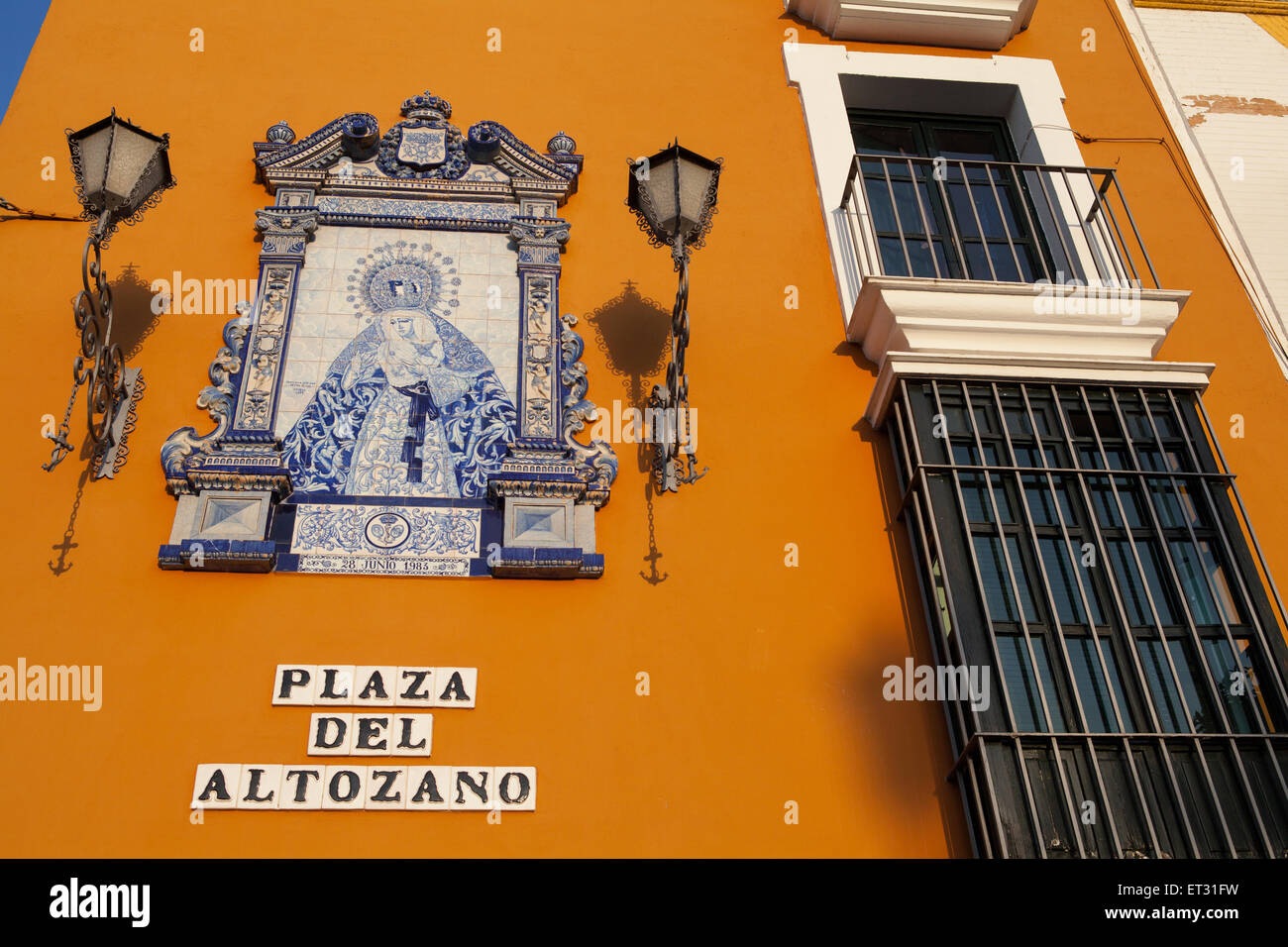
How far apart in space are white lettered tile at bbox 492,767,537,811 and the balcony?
2378mm

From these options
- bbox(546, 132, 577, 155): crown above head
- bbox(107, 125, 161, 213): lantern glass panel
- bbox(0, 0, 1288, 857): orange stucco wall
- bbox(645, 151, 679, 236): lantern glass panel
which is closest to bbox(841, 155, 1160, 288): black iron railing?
bbox(0, 0, 1288, 857): orange stucco wall

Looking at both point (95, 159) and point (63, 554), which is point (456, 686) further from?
point (95, 159)

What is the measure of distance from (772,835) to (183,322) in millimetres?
3444

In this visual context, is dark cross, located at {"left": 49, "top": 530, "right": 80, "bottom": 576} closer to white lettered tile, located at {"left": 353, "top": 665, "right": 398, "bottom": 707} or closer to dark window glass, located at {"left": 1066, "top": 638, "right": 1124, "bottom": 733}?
white lettered tile, located at {"left": 353, "top": 665, "right": 398, "bottom": 707}

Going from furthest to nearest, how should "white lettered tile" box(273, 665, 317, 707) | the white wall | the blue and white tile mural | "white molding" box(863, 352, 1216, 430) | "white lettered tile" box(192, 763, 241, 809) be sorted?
the white wall → "white molding" box(863, 352, 1216, 430) → the blue and white tile mural → "white lettered tile" box(273, 665, 317, 707) → "white lettered tile" box(192, 763, 241, 809)

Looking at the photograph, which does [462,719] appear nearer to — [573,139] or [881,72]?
[573,139]

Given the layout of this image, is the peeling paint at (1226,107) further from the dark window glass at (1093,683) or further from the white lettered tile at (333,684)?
the white lettered tile at (333,684)

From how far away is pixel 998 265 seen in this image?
254 inches

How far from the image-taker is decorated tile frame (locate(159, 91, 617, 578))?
4.97 m

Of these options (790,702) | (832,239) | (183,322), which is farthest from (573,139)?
(790,702)

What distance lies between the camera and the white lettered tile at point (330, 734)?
4.43 m

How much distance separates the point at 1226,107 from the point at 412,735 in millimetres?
5963

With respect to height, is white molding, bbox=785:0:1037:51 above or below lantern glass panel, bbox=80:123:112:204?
above

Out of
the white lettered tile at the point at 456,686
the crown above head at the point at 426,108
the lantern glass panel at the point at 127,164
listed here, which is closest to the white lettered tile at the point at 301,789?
the white lettered tile at the point at 456,686
